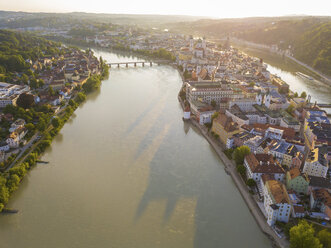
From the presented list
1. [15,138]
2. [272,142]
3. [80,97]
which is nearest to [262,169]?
[272,142]

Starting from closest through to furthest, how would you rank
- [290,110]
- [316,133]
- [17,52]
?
[316,133] < [290,110] < [17,52]

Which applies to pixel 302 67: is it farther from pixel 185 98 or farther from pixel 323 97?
pixel 185 98

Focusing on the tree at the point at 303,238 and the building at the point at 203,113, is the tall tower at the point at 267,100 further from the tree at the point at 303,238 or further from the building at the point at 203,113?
the tree at the point at 303,238

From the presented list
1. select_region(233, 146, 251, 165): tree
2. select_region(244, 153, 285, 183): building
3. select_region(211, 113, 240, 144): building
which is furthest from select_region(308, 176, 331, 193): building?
select_region(211, 113, 240, 144): building

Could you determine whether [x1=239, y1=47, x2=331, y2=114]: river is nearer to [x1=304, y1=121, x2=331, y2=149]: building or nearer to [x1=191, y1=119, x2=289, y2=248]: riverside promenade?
[x1=304, y1=121, x2=331, y2=149]: building

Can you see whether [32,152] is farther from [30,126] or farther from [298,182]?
[298,182]
